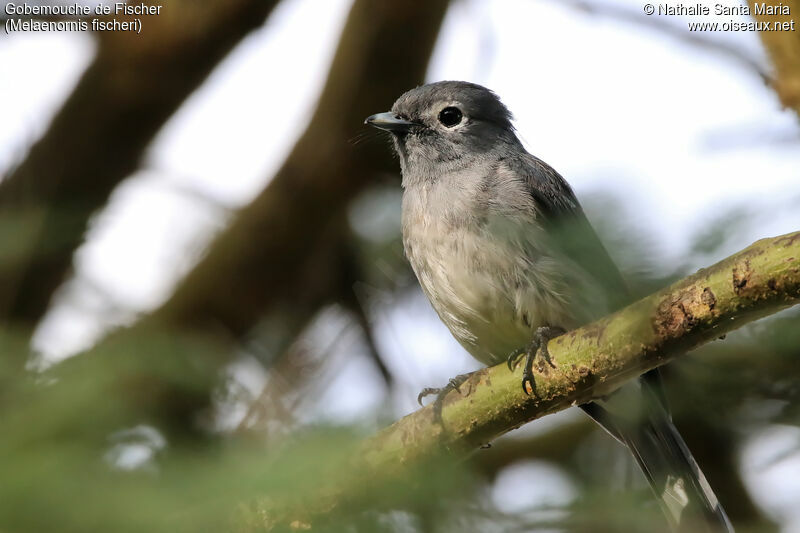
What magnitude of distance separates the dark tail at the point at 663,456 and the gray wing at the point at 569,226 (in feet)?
1.73

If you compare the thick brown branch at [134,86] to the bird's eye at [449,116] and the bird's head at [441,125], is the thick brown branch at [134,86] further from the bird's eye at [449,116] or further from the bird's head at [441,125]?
the bird's eye at [449,116]

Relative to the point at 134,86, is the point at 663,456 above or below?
below

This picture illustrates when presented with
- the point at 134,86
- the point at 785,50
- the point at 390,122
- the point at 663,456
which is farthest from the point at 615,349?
the point at 134,86

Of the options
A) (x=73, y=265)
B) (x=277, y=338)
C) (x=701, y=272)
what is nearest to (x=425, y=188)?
(x=277, y=338)

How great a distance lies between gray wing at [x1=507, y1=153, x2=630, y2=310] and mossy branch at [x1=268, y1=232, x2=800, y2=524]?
0.16 metres

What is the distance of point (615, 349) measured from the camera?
2574mm

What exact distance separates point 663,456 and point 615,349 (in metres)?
1.88

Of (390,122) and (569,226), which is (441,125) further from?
(569,226)

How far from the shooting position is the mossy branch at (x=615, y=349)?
2273 mm

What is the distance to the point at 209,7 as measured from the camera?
521cm

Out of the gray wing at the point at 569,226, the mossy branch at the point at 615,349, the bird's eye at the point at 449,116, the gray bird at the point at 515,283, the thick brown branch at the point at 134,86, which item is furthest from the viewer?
the bird's eye at the point at 449,116

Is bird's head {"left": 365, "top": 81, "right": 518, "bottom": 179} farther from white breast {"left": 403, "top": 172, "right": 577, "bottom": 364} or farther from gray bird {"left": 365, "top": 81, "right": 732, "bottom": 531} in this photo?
white breast {"left": 403, "top": 172, "right": 577, "bottom": 364}

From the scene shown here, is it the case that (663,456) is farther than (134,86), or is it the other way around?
(134,86)

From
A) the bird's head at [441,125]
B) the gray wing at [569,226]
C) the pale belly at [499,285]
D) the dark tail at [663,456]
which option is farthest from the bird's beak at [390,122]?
the dark tail at [663,456]
